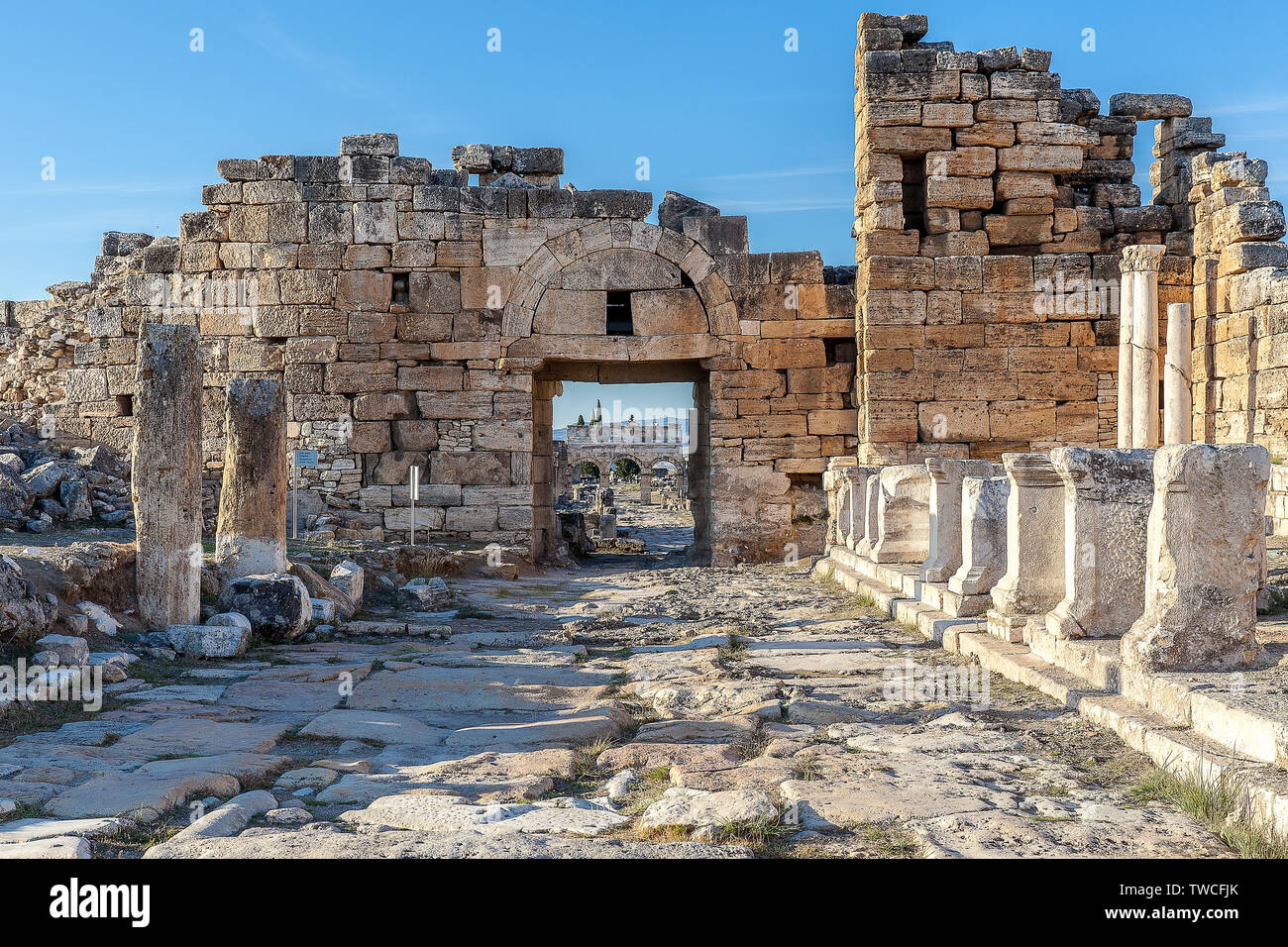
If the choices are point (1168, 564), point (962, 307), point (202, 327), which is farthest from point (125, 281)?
point (1168, 564)

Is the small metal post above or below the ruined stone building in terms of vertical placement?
below

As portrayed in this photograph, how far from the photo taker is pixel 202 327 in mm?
14500

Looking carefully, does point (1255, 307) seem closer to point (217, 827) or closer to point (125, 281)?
point (217, 827)

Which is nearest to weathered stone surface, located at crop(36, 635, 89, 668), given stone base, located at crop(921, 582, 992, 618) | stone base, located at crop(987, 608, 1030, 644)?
stone base, located at crop(987, 608, 1030, 644)

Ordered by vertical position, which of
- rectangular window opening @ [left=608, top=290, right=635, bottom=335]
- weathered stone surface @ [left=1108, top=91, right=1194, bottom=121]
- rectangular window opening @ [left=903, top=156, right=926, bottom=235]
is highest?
weathered stone surface @ [left=1108, top=91, right=1194, bottom=121]

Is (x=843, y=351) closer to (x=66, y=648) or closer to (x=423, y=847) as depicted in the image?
(x=66, y=648)

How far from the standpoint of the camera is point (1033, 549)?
6352 mm

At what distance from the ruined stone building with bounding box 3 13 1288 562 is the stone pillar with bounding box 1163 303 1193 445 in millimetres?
1599

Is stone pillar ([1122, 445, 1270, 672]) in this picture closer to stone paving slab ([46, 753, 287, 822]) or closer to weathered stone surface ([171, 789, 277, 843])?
weathered stone surface ([171, 789, 277, 843])

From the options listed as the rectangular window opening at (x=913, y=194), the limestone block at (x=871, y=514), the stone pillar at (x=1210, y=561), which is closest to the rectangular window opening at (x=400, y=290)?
the rectangular window opening at (x=913, y=194)

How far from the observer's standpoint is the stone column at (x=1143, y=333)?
39.0 feet

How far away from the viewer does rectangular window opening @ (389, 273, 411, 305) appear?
14.4 metres

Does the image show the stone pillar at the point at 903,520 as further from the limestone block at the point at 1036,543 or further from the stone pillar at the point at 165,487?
the stone pillar at the point at 165,487

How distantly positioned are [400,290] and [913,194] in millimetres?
7037
